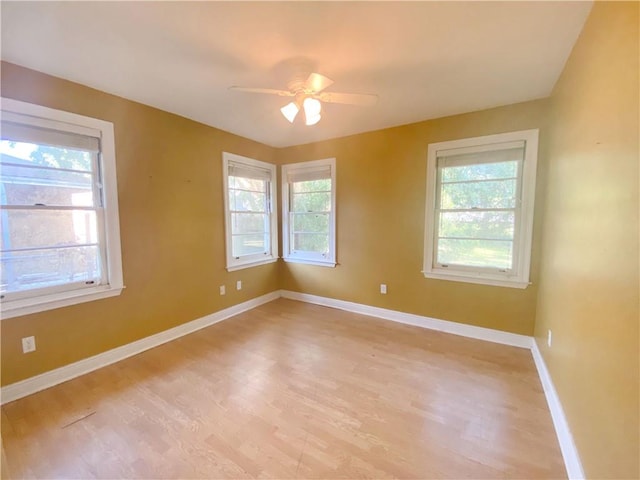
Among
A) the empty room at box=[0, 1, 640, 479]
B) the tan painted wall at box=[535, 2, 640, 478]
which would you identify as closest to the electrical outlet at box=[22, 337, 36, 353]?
the empty room at box=[0, 1, 640, 479]

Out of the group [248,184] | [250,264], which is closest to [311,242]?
[250,264]

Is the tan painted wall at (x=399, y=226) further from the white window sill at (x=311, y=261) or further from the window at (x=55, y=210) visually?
the window at (x=55, y=210)

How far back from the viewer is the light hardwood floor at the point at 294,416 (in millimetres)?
1436

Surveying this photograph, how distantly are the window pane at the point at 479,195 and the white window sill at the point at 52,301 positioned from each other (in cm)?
350

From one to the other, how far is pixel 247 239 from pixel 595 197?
11.5ft

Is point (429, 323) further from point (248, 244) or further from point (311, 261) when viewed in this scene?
point (248, 244)

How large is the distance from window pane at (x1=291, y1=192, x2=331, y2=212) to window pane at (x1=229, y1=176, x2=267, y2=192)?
50cm

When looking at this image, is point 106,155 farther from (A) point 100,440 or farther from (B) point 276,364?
(B) point 276,364

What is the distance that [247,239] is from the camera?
12.6ft

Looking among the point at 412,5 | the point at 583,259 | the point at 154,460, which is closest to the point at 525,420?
the point at 583,259

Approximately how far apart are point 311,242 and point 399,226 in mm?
1385

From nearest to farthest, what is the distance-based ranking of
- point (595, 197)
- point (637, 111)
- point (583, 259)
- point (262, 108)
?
point (637, 111)
point (595, 197)
point (583, 259)
point (262, 108)

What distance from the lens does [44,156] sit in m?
2.04

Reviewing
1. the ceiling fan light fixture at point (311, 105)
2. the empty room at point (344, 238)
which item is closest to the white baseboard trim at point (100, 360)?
the empty room at point (344, 238)
